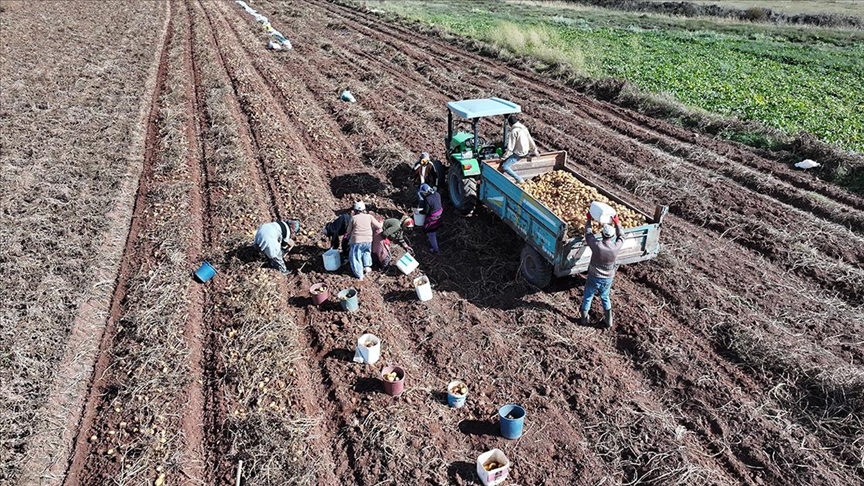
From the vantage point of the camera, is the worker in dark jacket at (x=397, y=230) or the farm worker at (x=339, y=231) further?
the worker in dark jacket at (x=397, y=230)

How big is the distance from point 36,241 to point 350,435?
746 cm

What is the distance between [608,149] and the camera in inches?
584

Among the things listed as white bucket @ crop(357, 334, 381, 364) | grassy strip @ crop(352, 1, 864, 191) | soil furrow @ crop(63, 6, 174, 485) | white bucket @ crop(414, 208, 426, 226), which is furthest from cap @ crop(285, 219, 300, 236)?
grassy strip @ crop(352, 1, 864, 191)

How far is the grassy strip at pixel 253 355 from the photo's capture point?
6301mm

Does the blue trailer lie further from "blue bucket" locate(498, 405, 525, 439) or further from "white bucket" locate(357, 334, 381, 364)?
"white bucket" locate(357, 334, 381, 364)

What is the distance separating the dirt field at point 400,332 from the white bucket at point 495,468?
227mm

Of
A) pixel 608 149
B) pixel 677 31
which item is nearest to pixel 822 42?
pixel 677 31

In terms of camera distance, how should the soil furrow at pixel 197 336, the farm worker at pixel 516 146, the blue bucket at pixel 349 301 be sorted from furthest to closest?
the farm worker at pixel 516 146
the blue bucket at pixel 349 301
the soil furrow at pixel 197 336

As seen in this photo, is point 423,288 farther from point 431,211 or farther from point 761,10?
point 761,10

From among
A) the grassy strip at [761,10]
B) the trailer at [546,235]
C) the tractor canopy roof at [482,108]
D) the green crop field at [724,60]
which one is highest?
the tractor canopy roof at [482,108]

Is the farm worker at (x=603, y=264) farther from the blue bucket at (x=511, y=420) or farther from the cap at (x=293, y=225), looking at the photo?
the cap at (x=293, y=225)

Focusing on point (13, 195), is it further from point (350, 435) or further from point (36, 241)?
point (350, 435)

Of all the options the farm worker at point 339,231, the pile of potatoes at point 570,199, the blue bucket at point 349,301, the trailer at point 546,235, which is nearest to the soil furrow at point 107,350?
the blue bucket at point 349,301

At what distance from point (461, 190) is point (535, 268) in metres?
2.82
